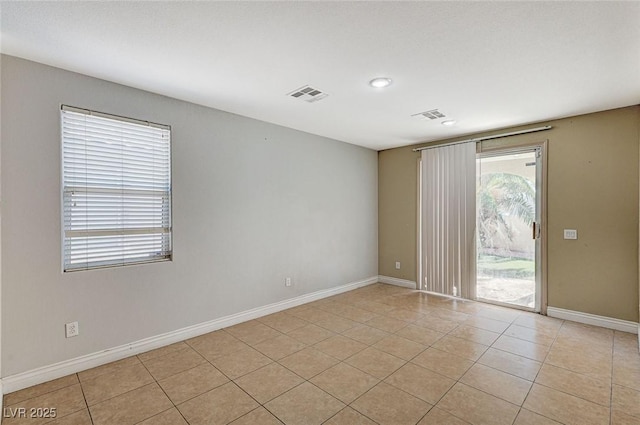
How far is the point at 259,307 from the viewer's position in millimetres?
3922

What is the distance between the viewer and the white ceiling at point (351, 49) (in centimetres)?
179

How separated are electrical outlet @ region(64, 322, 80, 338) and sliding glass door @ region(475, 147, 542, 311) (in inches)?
191

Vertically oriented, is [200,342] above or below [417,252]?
below

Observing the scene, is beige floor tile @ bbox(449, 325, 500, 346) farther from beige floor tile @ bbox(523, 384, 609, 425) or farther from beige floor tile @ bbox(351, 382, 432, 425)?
beige floor tile @ bbox(351, 382, 432, 425)

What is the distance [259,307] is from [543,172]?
4.11m

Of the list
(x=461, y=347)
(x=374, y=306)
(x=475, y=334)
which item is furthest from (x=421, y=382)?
(x=374, y=306)

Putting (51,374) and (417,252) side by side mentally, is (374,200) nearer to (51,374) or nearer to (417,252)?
(417,252)

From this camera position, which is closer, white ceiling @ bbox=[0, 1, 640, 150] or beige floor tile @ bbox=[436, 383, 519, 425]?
white ceiling @ bbox=[0, 1, 640, 150]

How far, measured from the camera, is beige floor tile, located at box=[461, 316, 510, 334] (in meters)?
3.51

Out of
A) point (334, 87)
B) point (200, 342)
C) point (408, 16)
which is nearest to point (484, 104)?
point (334, 87)

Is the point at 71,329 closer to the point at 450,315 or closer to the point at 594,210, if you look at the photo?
the point at 450,315

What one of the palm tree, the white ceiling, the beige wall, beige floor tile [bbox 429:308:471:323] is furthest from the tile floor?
the white ceiling

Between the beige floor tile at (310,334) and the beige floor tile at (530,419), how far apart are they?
181 cm

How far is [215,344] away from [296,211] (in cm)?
202
